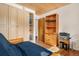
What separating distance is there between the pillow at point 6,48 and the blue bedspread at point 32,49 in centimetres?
9

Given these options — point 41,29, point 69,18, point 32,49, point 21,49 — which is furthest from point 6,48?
point 69,18

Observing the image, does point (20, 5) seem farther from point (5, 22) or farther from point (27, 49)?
point (27, 49)

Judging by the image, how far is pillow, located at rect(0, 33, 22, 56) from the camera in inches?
65.2

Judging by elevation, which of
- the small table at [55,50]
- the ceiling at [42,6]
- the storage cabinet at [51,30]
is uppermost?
the ceiling at [42,6]

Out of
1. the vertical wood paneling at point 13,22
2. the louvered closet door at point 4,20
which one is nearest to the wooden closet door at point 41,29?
the vertical wood paneling at point 13,22

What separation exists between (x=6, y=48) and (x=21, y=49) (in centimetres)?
22

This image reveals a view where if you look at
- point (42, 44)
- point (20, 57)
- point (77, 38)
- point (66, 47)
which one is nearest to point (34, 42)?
point (42, 44)

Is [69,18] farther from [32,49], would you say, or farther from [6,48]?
[6,48]

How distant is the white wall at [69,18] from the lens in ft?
6.07

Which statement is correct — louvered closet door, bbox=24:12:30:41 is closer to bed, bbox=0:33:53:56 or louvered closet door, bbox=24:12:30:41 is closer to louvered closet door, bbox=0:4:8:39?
bed, bbox=0:33:53:56

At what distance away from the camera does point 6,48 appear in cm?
168

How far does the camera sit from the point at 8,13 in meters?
1.83

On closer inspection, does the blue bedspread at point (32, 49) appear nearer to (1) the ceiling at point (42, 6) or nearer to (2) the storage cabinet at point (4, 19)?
(2) the storage cabinet at point (4, 19)

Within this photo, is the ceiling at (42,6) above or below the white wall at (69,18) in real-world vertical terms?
above
